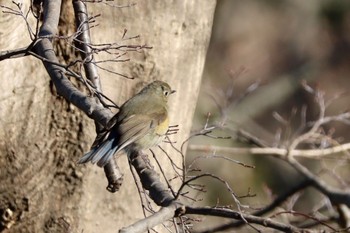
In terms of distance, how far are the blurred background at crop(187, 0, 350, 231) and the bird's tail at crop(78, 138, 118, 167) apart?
7.06 metres

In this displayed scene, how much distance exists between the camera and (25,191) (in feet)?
16.8

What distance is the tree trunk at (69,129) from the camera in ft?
16.6

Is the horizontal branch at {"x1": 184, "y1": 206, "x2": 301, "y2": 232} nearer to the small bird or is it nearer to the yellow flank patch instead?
the small bird

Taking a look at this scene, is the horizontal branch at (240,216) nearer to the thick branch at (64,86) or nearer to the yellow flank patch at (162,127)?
the thick branch at (64,86)

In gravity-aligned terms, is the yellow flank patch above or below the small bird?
below

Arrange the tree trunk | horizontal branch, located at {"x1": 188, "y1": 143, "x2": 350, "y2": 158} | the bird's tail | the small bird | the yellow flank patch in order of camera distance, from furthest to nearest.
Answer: horizontal branch, located at {"x1": 188, "y1": 143, "x2": 350, "y2": 158}
the tree trunk
the yellow flank patch
the small bird
the bird's tail

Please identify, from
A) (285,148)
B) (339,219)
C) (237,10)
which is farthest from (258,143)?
(237,10)

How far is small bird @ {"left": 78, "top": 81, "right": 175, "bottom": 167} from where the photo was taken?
439cm

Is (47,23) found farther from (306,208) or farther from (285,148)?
(306,208)

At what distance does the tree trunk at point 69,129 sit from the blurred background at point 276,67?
620 centimetres

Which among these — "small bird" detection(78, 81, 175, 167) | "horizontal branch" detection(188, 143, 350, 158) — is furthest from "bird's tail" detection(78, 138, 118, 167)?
"horizontal branch" detection(188, 143, 350, 158)

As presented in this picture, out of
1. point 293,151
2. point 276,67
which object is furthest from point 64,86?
point 276,67

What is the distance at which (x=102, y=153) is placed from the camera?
4.34 m

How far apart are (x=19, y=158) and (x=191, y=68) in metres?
0.99
